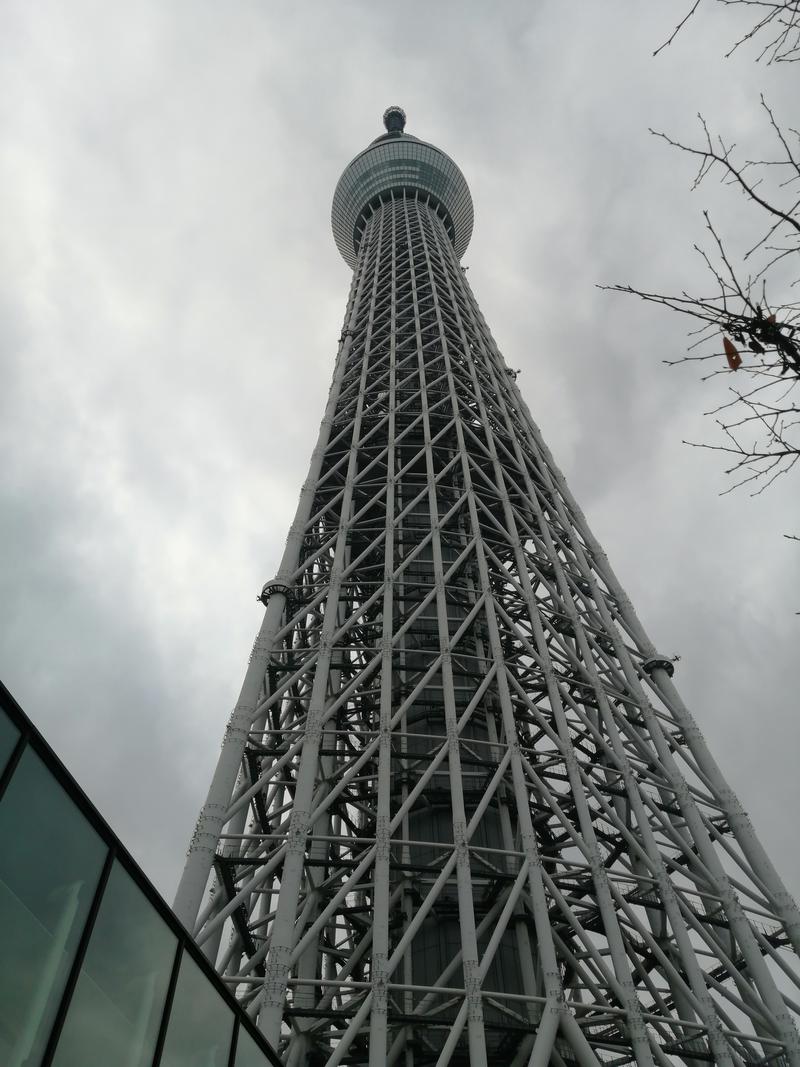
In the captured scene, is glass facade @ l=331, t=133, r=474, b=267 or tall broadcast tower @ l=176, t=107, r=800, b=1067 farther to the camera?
glass facade @ l=331, t=133, r=474, b=267

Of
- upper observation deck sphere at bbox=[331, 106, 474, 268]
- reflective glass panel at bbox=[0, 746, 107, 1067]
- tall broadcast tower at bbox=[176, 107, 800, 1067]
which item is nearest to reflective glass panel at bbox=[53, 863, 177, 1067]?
reflective glass panel at bbox=[0, 746, 107, 1067]

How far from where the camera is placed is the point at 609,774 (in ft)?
92.7

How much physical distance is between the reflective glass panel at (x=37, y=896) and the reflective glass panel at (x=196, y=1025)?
92.6 inches

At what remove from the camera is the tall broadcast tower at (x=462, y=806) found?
19.0 meters

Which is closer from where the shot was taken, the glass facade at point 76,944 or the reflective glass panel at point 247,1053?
the glass facade at point 76,944

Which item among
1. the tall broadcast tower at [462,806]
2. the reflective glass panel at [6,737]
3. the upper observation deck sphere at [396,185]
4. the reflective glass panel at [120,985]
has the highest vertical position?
the upper observation deck sphere at [396,185]

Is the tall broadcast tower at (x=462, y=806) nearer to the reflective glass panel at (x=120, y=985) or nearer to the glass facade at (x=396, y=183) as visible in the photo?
the reflective glass panel at (x=120, y=985)

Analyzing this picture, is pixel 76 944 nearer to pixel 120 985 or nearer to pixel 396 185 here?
pixel 120 985

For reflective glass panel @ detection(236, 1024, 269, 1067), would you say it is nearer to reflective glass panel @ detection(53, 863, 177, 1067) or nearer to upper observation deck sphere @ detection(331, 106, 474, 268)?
reflective glass panel @ detection(53, 863, 177, 1067)

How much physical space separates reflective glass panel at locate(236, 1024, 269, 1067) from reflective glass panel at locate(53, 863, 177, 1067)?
2.34m

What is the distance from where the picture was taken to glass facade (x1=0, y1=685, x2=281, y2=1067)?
788cm

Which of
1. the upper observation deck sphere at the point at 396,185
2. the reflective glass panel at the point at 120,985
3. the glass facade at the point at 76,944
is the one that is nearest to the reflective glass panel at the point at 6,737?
the glass facade at the point at 76,944

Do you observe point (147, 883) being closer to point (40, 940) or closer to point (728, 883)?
point (40, 940)

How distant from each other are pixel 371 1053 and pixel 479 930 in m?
5.13
